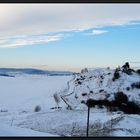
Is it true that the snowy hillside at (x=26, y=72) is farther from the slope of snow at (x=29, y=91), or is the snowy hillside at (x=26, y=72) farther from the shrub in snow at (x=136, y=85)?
the shrub in snow at (x=136, y=85)

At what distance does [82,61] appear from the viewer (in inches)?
226

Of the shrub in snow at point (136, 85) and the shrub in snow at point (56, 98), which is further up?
the shrub in snow at point (136, 85)

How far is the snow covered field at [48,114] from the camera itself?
18.6 ft

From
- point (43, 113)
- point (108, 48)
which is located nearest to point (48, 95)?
point (43, 113)

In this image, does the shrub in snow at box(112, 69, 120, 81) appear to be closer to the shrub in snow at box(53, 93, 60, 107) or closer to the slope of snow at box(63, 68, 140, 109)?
the slope of snow at box(63, 68, 140, 109)

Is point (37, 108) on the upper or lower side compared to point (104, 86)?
lower

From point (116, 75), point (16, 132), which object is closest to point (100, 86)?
point (116, 75)

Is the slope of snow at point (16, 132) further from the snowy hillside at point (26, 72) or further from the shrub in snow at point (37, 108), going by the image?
the snowy hillside at point (26, 72)

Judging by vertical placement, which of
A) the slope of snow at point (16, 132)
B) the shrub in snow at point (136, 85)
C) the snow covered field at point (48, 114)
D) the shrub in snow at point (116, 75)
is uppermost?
the shrub in snow at point (116, 75)

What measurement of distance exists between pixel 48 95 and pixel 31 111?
0.19 meters

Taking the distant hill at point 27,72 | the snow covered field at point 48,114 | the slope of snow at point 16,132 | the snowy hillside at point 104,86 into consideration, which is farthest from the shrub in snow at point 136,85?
the slope of snow at point 16,132

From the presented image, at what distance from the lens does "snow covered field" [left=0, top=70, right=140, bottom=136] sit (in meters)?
5.68

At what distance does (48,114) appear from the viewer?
5.71 meters

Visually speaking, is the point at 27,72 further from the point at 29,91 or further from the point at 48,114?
the point at 48,114
